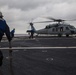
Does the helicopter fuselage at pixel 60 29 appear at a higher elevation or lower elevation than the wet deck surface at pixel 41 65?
lower

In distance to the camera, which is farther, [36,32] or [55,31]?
[36,32]

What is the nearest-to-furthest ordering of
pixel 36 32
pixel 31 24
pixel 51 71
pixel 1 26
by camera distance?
1. pixel 1 26
2. pixel 51 71
3. pixel 36 32
4. pixel 31 24

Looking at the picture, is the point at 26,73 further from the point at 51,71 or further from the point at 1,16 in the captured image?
the point at 1,16

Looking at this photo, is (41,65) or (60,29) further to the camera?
(60,29)

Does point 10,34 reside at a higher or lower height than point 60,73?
higher

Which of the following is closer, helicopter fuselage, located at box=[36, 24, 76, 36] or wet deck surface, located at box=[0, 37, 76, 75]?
wet deck surface, located at box=[0, 37, 76, 75]

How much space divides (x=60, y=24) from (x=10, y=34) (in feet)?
231

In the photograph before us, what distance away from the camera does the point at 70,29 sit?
77250mm

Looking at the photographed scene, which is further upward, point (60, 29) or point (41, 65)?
point (41, 65)

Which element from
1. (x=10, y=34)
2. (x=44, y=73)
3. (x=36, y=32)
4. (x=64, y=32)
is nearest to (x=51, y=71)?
(x=44, y=73)

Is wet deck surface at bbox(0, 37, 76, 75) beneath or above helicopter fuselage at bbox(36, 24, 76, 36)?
above

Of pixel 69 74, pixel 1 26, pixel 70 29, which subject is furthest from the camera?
pixel 70 29

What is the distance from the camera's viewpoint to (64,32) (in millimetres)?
77375

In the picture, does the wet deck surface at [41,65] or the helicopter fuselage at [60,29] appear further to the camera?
the helicopter fuselage at [60,29]
